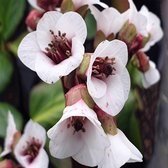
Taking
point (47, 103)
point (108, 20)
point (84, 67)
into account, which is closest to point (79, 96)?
point (84, 67)

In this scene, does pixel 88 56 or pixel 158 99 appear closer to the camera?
pixel 88 56

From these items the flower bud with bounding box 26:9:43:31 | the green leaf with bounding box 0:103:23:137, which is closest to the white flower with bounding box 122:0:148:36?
the flower bud with bounding box 26:9:43:31

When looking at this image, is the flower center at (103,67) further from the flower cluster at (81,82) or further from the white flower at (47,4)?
the white flower at (47,4)

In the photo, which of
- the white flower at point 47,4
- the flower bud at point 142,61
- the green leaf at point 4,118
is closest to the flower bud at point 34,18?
the white flower at point 47,4

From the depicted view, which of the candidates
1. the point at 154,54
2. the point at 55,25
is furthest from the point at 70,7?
the point at 154,54

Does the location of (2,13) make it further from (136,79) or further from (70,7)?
(70,7)

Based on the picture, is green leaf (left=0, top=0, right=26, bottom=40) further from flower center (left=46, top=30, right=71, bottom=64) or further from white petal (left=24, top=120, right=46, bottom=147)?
flower center (left=46, top=30, right=71, bottom=64)
